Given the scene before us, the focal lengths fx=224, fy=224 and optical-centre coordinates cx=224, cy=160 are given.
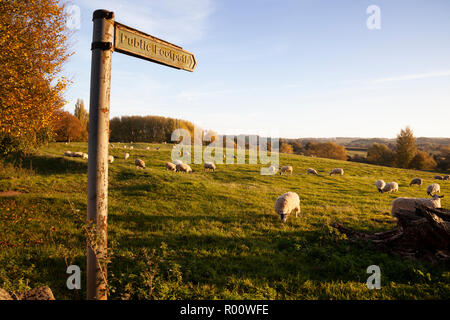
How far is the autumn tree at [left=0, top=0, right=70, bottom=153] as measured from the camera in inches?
388

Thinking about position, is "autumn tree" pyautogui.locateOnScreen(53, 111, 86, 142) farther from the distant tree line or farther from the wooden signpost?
the wooden signpost

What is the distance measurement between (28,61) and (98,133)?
11737mm

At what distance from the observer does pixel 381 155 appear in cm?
7094

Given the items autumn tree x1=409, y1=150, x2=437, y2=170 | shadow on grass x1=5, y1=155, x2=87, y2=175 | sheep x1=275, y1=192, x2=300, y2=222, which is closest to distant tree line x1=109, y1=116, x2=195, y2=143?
shadow on grass x1=5, y1=155, x2=87, y2=175

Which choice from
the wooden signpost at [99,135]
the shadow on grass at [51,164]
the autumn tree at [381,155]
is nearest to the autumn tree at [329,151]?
the autumn tree at [381,155]

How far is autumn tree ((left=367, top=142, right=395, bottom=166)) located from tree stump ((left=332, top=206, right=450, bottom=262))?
7506 cm

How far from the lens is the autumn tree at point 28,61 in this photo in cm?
985

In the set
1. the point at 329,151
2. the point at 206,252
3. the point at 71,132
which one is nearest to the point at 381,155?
the point at 329,151

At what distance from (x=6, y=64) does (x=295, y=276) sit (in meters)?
13.6

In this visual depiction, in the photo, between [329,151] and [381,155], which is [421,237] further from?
[329,151]

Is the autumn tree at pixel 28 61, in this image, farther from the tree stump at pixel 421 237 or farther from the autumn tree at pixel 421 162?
the autumn tree at pixel 421 162
